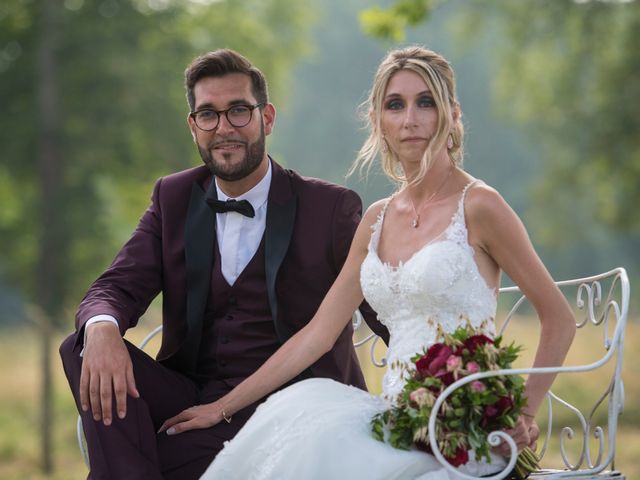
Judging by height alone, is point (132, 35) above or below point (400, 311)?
above

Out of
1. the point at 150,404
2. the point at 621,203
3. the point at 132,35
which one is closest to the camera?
Result: the point at 150,404

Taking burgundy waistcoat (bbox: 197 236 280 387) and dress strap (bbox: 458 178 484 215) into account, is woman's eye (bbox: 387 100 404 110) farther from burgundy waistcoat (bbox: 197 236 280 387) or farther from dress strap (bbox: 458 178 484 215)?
burgundy waistcoat (bbox: 197 236 280 387)

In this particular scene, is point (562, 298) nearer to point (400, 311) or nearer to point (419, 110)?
point (400, 311)

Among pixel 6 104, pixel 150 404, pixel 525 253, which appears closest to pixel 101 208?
A: pixel 6 104

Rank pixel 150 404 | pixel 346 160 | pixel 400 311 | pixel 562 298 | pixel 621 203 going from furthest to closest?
pixel 346 160 < pixel 621 203 < pixel 150 404 < pixel 400 311 < pixel 562 298

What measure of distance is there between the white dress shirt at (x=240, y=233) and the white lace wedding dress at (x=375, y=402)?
71cm

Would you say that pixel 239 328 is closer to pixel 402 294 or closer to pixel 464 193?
pixel 402 294

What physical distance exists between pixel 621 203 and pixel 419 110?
1066cm

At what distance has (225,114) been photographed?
4.22 meters

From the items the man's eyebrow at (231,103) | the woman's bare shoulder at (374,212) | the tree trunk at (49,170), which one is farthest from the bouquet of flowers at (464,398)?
the tree trunk at (49,170)

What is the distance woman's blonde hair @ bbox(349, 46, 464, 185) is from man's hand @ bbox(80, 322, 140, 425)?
1.05 metres

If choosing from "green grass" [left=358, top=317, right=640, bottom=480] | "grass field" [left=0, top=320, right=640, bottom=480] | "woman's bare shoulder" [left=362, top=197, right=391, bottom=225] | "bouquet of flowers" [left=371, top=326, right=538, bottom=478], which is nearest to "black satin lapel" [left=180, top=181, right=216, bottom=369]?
"woman's bare shoulder" [left=362, top=197, right=391, bottom=225]

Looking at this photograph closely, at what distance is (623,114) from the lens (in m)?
12.9

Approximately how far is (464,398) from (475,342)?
0.53ft
